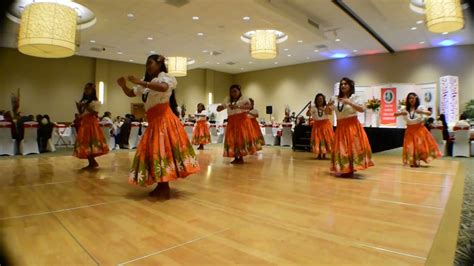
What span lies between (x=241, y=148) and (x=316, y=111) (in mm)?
2035

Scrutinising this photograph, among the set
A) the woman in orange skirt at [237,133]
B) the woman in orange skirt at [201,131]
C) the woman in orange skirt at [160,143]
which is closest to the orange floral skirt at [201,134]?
the woman in orange skirt at [201,131]

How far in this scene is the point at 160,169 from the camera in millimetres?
2656

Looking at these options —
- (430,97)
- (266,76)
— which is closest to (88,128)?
(430,97)

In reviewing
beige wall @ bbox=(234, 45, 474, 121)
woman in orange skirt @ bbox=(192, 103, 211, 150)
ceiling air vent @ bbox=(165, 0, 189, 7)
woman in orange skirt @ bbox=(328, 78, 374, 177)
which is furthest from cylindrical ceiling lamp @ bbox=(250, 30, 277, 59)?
beige wall @ bbox=(234, 45, 474, 121)

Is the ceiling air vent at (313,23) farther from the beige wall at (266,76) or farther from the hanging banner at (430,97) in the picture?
the hanging banner at (430,97)

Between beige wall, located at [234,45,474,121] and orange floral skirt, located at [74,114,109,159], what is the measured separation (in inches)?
471

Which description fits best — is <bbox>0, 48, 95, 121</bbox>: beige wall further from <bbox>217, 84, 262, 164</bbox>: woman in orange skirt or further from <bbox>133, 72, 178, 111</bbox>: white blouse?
<bbox>133, 72, 178, 111</bbox>: white blouse

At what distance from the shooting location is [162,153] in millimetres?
2684

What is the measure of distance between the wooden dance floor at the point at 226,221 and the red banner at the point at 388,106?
1009 cm

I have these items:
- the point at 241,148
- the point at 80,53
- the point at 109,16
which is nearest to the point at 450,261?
the point at 241,148

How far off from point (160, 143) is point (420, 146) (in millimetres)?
4626

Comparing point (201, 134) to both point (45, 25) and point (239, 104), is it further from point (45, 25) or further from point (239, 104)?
point (45, 25)

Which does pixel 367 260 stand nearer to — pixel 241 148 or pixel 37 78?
pixel 241 148

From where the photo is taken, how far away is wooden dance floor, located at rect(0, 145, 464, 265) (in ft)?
5.00
